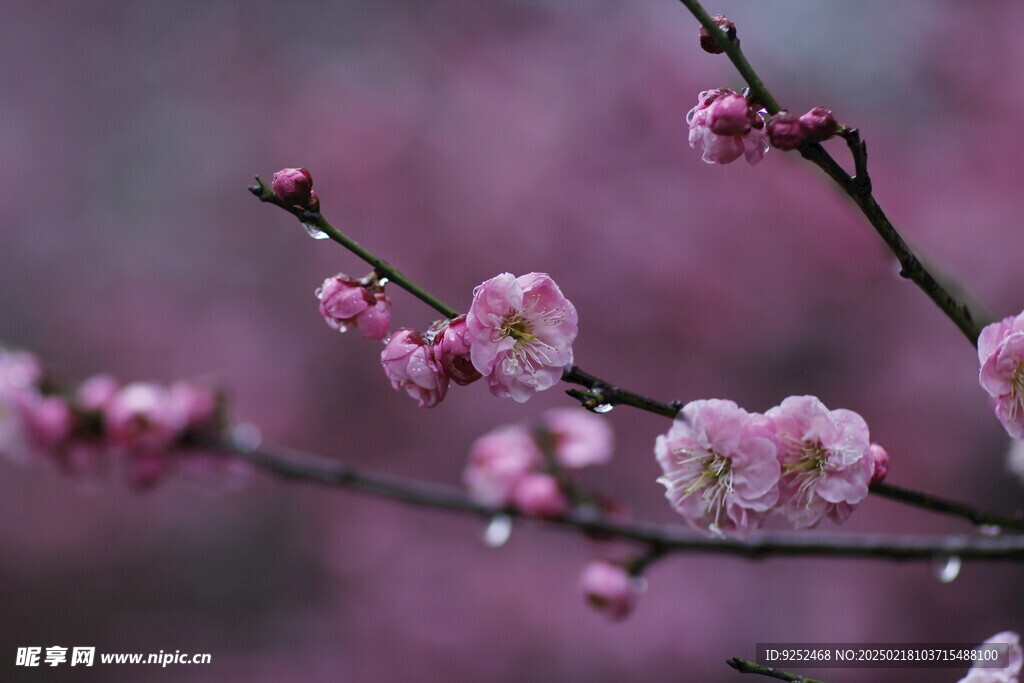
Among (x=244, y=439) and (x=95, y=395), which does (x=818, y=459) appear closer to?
(x=244, y=439)

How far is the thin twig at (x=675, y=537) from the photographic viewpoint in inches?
34.0

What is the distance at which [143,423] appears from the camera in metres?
1.24

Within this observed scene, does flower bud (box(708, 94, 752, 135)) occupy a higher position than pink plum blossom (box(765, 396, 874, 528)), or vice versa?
flower bud (box(708, 94, 752, 135))

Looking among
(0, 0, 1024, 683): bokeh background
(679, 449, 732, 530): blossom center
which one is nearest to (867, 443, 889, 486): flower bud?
(679, 449, 732, 530): blossom center

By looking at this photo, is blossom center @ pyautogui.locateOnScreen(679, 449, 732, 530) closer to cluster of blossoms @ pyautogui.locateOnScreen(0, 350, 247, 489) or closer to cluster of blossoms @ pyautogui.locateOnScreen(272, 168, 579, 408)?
cluster of blossoms @ pyautogui.locateOnScreen(272, 168, 579, 408)

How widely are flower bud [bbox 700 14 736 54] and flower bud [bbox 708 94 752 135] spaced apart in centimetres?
5

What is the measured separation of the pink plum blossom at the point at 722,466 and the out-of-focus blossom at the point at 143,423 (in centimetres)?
90

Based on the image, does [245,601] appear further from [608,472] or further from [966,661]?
[966,661]

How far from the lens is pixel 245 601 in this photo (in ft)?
11.8

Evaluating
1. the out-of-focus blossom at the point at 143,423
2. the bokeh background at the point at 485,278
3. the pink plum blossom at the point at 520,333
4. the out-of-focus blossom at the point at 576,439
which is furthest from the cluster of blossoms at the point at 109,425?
the bokeh background at the point at 485,278

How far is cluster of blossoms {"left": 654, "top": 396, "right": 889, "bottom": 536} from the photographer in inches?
24.5

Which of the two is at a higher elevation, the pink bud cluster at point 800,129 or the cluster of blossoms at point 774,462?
the pink bud cluster at point 800,129

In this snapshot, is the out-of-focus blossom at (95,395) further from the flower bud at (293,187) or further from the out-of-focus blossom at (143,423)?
the flower bud at (293,187)

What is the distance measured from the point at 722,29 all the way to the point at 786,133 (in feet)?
0.38
